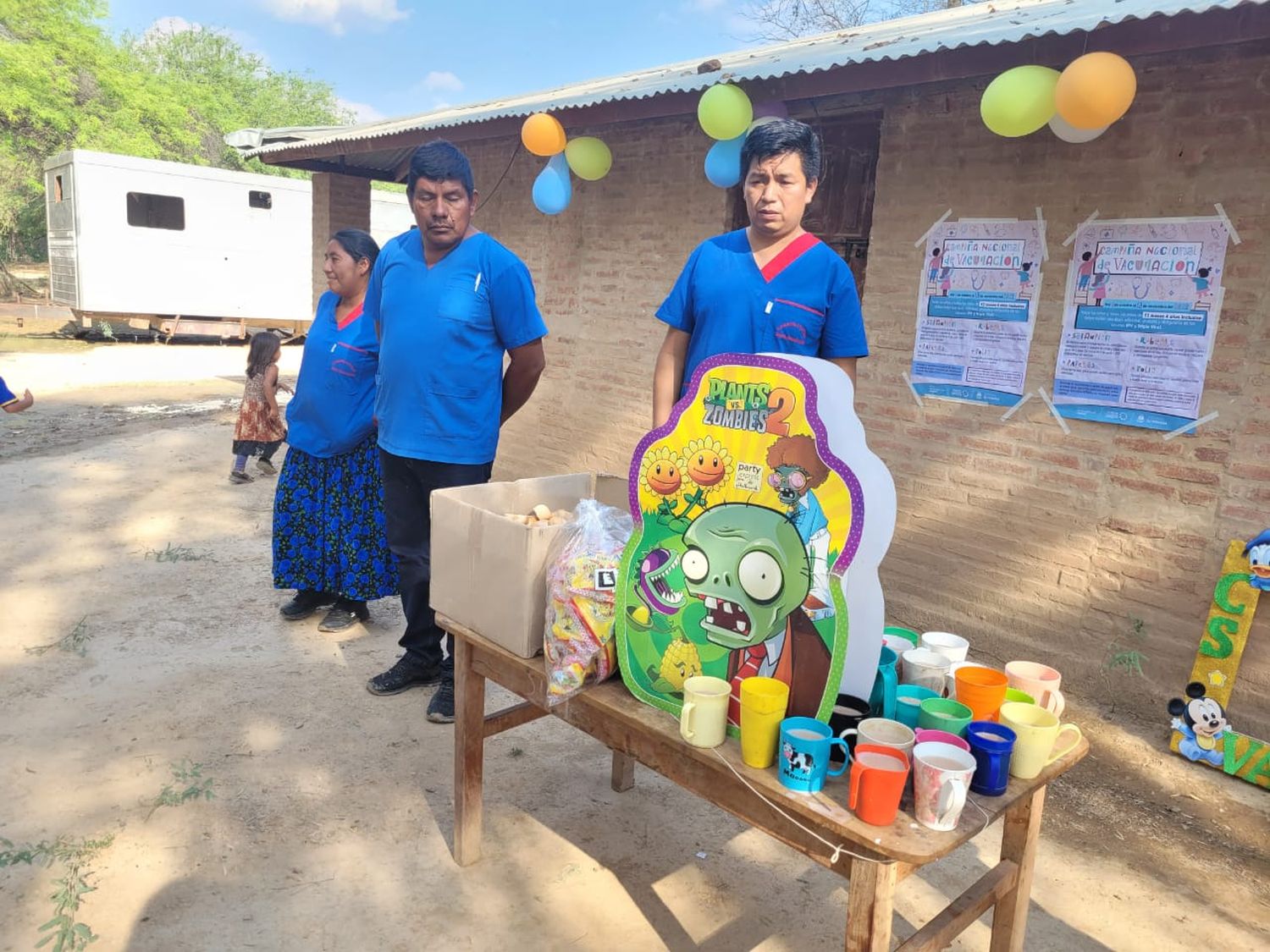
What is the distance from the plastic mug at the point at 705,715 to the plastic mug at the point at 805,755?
15 cm

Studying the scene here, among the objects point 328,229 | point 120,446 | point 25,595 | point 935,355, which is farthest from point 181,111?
point 935,355

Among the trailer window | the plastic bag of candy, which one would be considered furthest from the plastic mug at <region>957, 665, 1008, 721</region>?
the trailer window

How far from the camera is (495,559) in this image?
2.15 m

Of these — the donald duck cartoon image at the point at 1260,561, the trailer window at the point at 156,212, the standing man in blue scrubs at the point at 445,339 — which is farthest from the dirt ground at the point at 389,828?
the trailer window at the point at 156,212

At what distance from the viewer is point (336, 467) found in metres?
3.95

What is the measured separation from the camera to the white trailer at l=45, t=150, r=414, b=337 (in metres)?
14.8

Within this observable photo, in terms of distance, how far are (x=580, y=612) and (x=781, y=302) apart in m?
1.02

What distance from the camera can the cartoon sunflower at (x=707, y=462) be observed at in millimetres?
1730

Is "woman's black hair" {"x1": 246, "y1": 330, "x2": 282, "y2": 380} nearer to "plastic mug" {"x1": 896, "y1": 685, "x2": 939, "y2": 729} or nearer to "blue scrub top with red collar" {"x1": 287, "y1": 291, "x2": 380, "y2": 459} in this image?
"blue scrub top with red collar" {"x1": 287, "y1": 291, "x2": 380, "y2": 459}

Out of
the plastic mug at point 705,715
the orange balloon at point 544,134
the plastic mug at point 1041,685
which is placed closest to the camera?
the plastic mug at point 705,715

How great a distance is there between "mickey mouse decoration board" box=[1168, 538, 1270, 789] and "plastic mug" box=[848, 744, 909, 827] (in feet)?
8.99

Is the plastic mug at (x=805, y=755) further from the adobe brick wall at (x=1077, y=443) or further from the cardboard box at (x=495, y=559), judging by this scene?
the adobe brick wall at (x=1077, y=443)

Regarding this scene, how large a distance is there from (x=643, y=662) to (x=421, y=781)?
1496mm

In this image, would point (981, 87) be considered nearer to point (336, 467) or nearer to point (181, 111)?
point (336, 467)
